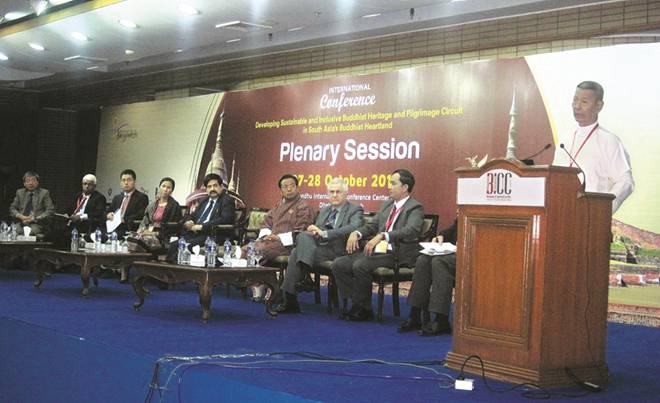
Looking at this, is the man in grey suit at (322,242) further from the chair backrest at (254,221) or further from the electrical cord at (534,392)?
the electrical cord at (534,392)

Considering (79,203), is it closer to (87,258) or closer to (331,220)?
(87,258)

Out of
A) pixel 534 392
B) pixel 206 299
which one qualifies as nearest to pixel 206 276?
pixel 206 299

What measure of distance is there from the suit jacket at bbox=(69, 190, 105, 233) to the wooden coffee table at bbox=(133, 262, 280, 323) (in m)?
3.02

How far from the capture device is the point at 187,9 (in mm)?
8188

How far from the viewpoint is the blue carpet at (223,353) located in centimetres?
333

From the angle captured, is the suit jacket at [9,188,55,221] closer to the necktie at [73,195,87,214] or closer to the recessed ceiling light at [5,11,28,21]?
the necktie at [73,195,87,214]

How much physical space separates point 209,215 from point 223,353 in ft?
11.5

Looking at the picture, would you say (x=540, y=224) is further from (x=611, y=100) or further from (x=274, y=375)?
(x=611, y=100)

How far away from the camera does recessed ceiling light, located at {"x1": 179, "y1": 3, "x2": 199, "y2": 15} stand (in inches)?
317

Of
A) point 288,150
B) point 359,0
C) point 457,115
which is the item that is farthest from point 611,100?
point 288,150

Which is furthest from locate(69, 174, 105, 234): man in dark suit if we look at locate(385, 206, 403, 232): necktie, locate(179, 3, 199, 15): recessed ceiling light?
locate(385, 206, 403, 232): necktie

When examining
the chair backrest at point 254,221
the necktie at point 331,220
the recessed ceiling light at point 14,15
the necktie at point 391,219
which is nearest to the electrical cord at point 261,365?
the necktie at point 391,219

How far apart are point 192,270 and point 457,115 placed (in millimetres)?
3167

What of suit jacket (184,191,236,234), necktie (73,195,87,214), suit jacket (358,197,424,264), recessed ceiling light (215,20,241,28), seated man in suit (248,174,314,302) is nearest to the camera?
suit jacket (358,197,424,264)
